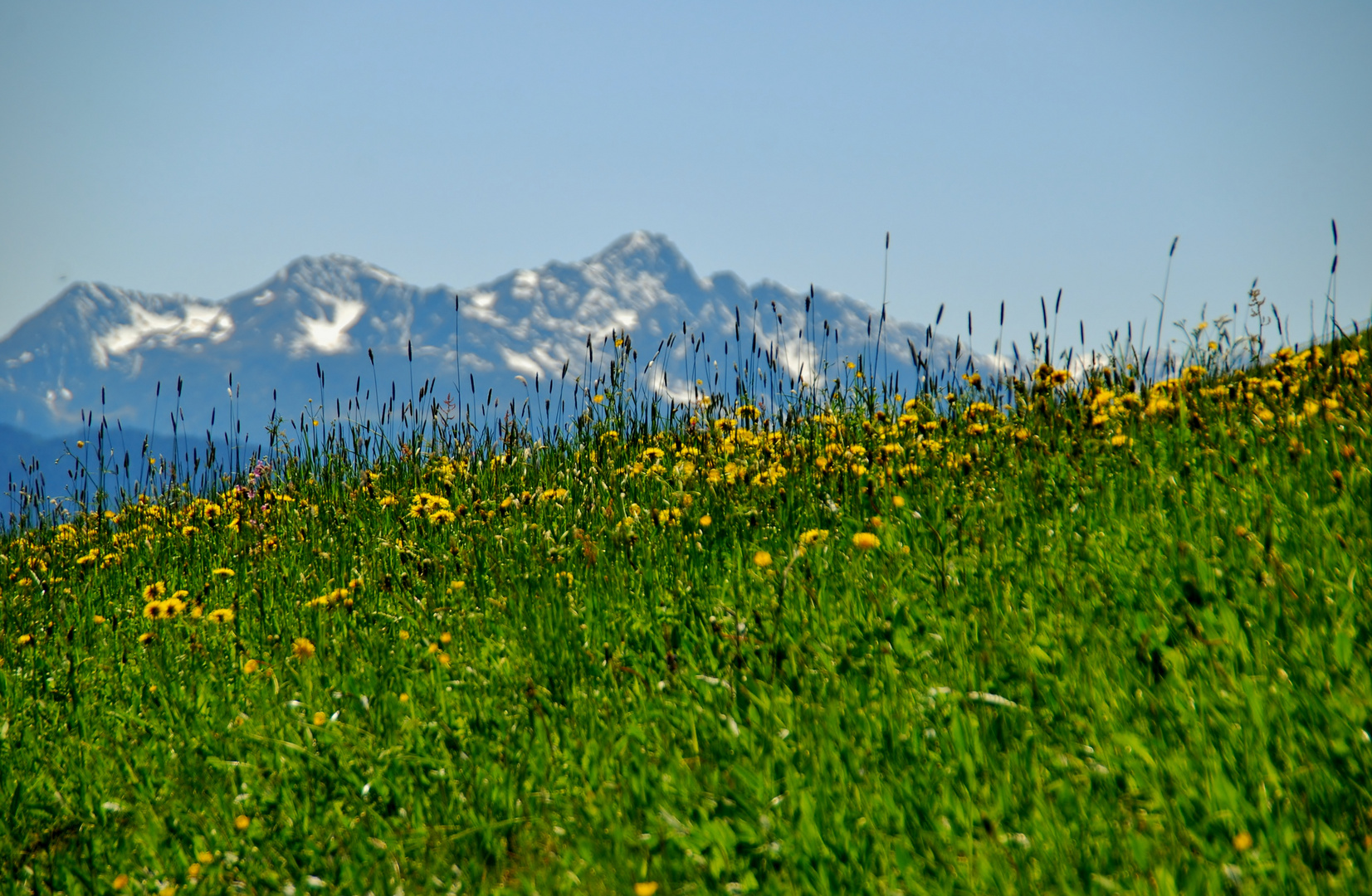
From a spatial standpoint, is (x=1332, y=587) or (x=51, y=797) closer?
(x=1332, y=587)

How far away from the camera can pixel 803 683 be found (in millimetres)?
2348

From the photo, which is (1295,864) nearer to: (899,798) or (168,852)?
(899,798)

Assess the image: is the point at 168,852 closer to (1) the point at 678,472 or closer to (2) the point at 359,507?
(1) the point at 678,472

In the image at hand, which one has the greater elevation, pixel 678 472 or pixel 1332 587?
pixel 678 472

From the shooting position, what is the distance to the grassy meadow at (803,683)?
1720 mm

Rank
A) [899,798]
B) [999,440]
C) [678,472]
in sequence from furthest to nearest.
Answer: [678,472] → [999,440] → [899,798]

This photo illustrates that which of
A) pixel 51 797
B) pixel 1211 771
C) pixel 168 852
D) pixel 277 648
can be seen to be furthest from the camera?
pixel 277 648

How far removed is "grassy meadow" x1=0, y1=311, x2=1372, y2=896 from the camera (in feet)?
5.64

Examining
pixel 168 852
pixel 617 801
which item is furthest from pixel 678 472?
pixel 168 852

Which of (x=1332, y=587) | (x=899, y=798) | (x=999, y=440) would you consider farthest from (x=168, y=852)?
(x=999, y=440)

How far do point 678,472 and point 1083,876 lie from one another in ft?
10.0

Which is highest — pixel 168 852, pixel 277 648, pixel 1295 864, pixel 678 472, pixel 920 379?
pixel 920 379

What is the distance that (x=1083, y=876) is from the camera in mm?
1542

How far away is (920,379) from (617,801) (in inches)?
154
